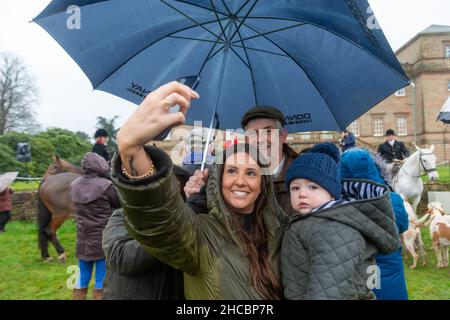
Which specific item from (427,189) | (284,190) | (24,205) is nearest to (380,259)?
(284,190)

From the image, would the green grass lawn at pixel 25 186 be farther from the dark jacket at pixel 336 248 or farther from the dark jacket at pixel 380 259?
the dark jacket at pixel 336 248

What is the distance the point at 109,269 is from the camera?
183cm

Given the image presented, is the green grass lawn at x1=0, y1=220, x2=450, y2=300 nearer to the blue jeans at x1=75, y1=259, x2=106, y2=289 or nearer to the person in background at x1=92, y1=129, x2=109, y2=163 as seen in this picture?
the blue jeans at x1=75, y1=259, x2=106, y2=289

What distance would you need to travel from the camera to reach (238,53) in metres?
3.56

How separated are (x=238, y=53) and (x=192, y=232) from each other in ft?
8.34

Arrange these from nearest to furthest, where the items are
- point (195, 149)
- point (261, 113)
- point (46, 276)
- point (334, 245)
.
Answer: point (334, 245) → point (261, 113) → point (195, 149) → point (46, 276)

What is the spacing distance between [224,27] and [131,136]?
2.37m

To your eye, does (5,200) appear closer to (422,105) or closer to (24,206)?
(24,206)

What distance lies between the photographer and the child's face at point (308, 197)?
1835 millimetres

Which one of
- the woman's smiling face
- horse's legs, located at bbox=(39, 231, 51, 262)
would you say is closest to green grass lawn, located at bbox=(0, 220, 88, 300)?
horse's legs, located at bbox=(39, 231, 51, 262)
